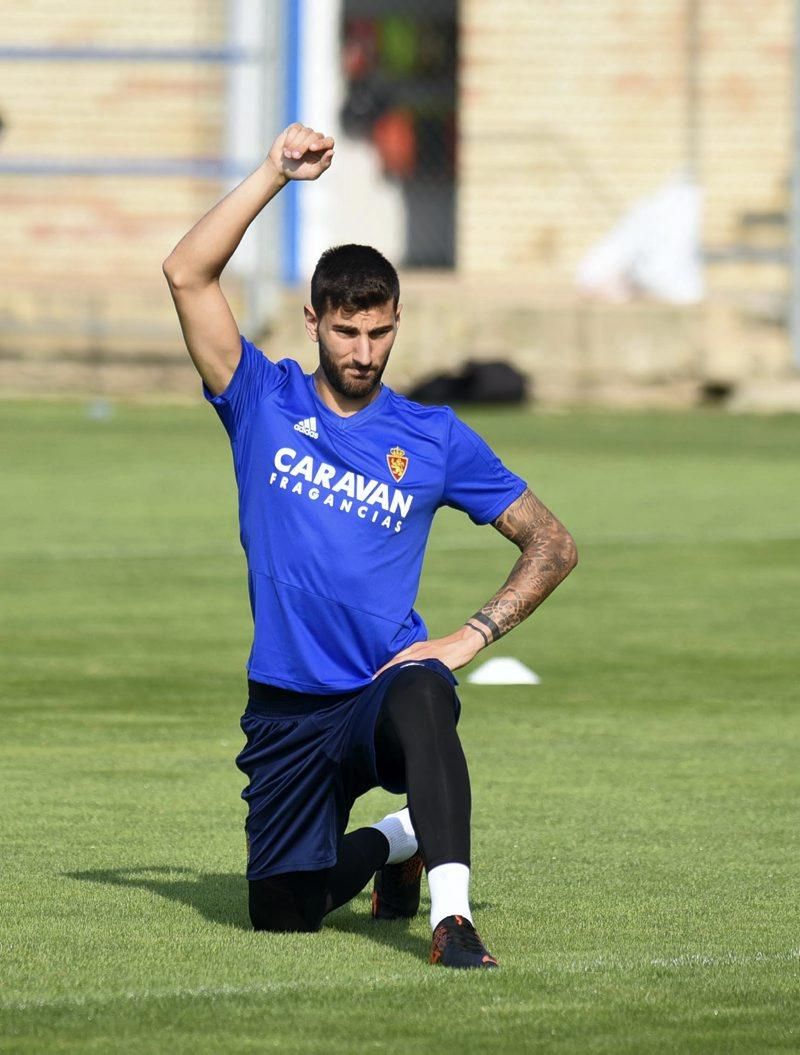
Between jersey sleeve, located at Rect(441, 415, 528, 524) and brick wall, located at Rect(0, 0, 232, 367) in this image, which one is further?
brick wall, located at Rect(0, 0, 232, 367)

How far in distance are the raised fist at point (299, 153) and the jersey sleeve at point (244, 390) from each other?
437mm

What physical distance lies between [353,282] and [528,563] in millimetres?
824

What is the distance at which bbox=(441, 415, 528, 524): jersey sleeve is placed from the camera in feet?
19.9

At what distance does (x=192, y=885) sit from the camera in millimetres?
6613

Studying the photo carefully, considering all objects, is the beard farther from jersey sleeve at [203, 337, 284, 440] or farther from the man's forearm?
the man's forearm

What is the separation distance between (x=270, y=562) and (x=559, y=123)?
2284cm

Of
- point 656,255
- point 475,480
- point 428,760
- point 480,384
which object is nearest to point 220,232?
point 475,480

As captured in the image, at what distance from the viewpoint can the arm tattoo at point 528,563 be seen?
6.07 meters

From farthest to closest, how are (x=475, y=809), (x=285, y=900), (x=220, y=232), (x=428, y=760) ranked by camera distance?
(x=475, y=809)
(x=285, y=900)
(x=220, y=232)
(x=428, y=760)

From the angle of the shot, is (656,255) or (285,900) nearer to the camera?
(285,900)

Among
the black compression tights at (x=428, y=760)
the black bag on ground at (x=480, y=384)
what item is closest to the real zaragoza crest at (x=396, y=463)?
the black compression tights at (x=428, y=760)

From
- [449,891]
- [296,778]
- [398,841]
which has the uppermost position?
[296,778]

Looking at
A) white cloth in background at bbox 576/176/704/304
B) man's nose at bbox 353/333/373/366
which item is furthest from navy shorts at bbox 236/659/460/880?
white cloth in background at bbox 576/176/704/304

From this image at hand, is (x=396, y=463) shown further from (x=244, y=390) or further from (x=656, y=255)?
(x=656, y=255)
